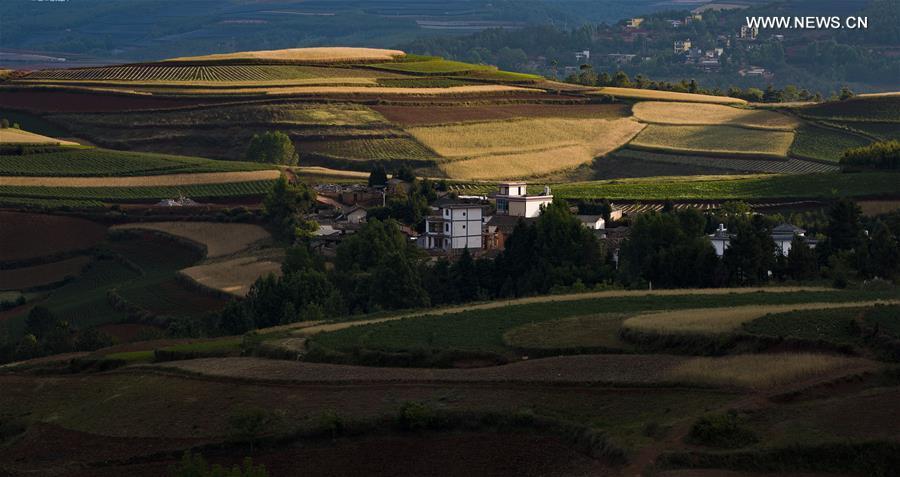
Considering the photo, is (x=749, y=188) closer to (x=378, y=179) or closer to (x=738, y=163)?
(x=378, y=179)

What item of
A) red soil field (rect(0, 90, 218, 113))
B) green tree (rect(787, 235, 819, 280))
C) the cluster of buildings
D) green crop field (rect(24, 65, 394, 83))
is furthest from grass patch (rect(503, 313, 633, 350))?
green crop field (rect(24, 65, 394, 83))

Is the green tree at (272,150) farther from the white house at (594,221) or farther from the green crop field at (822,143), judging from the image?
the white house at (594,221)

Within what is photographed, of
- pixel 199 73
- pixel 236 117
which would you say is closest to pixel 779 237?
pixel 236 117

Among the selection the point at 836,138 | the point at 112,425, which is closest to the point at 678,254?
the point at 112,425

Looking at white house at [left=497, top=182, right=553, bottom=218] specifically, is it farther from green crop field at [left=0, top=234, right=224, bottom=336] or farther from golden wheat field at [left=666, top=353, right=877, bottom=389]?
golden wheat field at [left=666, top=353, right=877, bottom=389]

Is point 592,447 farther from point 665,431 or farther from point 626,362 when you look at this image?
point 626,362
